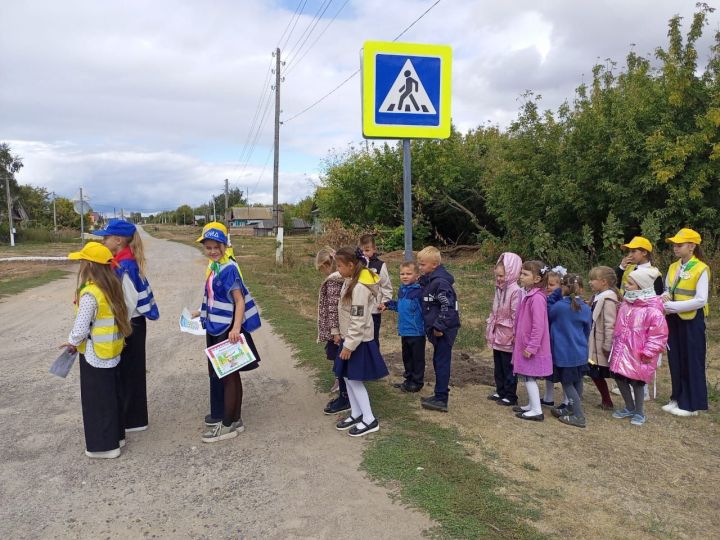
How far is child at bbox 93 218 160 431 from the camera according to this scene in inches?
169

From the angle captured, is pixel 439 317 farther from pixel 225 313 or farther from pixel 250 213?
pixel 250 213

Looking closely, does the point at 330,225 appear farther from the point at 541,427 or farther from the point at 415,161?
the point at 541,427

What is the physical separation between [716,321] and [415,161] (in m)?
15.9

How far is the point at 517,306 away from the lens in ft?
16.5

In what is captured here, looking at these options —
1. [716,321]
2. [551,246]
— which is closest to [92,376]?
[716,321]

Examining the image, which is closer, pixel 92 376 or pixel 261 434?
pixel 92 376

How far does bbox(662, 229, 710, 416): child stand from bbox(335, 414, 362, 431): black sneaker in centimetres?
305

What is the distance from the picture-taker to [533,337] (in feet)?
15.3

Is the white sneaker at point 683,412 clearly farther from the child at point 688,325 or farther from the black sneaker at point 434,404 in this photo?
the black sneaker at point 434,404

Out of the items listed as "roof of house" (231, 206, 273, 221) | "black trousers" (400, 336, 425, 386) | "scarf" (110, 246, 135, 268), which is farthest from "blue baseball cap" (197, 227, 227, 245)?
"roof of house" (231, 206, 273, 221)

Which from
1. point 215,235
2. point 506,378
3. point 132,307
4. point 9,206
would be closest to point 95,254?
point 132,307

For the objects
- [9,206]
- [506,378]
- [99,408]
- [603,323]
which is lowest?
[506,378]

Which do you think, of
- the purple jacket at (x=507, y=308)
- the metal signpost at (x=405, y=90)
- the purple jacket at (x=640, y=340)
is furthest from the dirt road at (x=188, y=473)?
the purple jacket at (x=640, y=340)

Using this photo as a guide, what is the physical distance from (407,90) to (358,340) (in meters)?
2.20
